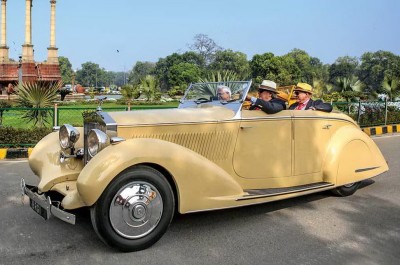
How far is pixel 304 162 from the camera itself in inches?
192

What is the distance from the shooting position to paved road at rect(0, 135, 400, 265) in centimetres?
347

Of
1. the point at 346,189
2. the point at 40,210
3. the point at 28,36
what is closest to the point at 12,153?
the point at 40,210

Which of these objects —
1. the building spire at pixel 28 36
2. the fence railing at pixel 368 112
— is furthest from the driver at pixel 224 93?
the building spire at pixel 28 36

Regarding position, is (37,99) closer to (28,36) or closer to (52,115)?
(52,115)

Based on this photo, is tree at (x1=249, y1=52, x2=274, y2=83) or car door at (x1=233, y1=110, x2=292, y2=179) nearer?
car door at (x1=233, y1=110, x2=292, y2=179)

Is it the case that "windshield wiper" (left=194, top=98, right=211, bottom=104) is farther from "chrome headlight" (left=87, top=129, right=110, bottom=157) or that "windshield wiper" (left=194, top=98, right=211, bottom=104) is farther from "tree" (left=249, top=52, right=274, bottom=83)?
"tree" (left=249, top=52, right=274, bottom=83)

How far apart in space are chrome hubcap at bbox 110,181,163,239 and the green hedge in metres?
6.45

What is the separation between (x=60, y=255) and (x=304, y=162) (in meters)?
2.86

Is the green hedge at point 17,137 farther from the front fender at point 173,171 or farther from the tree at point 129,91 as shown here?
the tree at point 129,91

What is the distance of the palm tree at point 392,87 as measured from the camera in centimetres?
1631

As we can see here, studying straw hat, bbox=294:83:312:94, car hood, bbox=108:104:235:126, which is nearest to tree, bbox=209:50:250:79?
straw hat, bbox=294:83:312:94

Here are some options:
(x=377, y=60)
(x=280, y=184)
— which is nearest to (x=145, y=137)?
(x=280, y=184)

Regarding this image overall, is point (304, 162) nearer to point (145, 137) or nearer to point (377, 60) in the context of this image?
point (145, 137)

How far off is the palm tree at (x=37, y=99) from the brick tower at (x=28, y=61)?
107 feet
